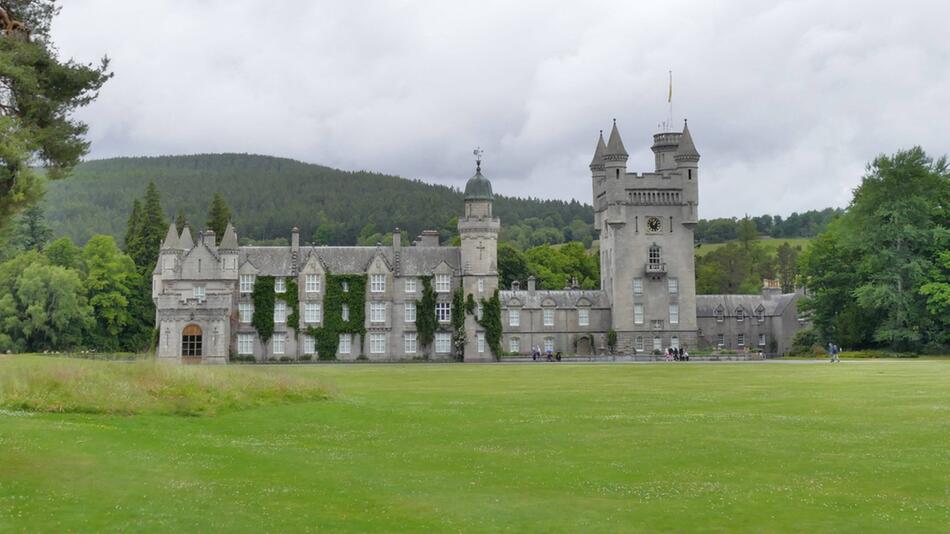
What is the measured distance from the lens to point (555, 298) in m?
87.7

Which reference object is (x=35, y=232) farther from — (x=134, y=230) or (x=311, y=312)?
(x=311, y=312)

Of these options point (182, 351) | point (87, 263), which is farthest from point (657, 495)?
point (87, 263)

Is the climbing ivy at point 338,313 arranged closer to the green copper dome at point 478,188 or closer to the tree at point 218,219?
the green copper dome at point 478,188

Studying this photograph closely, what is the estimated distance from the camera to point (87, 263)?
86.2 metres

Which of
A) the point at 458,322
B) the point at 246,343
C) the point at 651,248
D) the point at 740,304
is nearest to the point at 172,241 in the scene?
the point at 246,343

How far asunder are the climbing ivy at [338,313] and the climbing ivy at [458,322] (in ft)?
23.5

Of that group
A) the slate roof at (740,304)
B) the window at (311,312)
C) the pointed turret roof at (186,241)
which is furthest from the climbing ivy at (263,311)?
the slate roof at (740,304)

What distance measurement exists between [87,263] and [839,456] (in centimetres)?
7688

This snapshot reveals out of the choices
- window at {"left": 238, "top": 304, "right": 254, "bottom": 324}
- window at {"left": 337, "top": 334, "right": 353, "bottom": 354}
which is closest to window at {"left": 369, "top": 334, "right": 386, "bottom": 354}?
window at {"left": 337, "top": 334, "right": 353, "bottom": 354}

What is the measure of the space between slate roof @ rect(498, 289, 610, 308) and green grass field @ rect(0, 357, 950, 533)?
179ft

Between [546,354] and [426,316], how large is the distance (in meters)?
10.3

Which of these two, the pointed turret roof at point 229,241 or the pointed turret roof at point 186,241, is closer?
the pointed turret roof at point 229,241

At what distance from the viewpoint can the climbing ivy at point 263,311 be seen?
8012 cm

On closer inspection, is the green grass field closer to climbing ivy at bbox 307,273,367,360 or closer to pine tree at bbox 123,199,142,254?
climbing ivy at bbox 307,273,367,360
